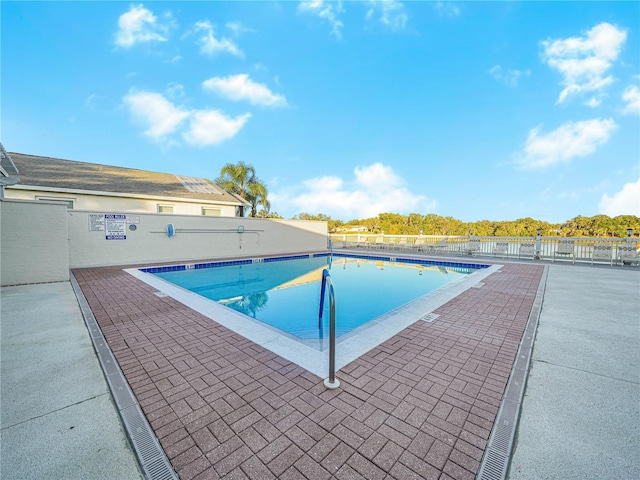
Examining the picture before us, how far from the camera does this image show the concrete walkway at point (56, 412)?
4.97 feet

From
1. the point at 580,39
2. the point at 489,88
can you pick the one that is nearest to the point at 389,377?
the point at 580,39

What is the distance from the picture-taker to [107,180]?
12.7 meters

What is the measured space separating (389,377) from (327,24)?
21.3m

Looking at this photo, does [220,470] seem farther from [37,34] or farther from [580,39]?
[580,39]

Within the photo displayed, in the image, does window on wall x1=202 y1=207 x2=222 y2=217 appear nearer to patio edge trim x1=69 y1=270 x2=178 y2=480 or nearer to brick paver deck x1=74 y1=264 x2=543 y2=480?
brick paver deck x1=74 y1=264 x2=543 y2=480

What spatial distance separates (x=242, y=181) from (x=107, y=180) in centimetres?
941

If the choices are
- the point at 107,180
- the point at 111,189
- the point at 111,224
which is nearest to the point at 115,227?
the point at 111,224

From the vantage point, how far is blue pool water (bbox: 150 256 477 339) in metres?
5.19

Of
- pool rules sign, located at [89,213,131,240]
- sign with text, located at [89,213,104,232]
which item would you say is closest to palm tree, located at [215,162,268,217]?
pool rules sign, located at [89,213,131,240]

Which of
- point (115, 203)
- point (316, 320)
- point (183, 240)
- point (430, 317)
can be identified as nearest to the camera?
point (430, 317)

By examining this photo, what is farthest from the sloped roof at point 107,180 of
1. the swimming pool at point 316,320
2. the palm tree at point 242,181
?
the swimming pool at point 316,320

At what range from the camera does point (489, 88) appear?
62.4ft

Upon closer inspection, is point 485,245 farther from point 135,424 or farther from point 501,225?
point 135,424

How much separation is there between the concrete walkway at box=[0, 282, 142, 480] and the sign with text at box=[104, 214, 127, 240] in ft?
21.7
